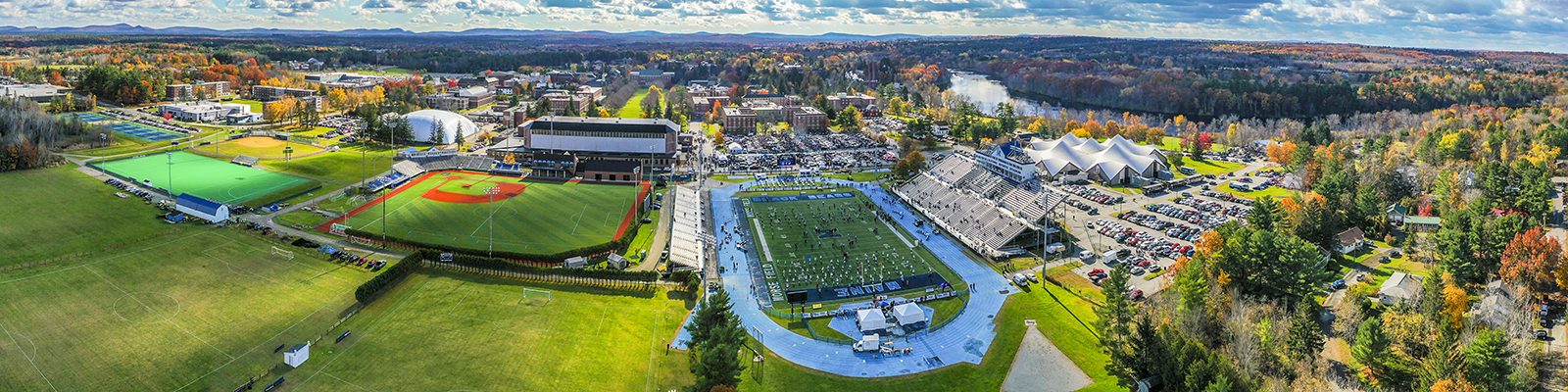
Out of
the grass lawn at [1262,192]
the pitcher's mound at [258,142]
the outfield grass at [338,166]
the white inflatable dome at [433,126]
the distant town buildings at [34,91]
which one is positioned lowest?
the outfield grass at [338,166]

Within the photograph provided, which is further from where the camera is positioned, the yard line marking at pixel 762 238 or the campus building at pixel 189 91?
the campus building at pixel 189 91

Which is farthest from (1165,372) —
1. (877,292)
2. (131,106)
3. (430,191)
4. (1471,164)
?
(131,106)

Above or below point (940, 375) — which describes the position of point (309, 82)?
above

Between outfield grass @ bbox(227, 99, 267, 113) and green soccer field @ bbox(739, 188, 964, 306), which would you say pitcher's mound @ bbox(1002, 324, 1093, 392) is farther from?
outfield grass @ bbox(227, 99, 267, 113)

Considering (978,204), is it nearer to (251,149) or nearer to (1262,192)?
(1262,192)

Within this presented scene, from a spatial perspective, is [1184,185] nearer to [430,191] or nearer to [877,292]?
[877,292]

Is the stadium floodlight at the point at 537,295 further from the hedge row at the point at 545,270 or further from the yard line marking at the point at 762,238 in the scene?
Result: the yard line marking at the point at 762,238

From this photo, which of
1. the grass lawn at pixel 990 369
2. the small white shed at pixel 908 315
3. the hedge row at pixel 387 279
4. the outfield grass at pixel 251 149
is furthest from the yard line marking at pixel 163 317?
the outfield grass at pixel 251 149
